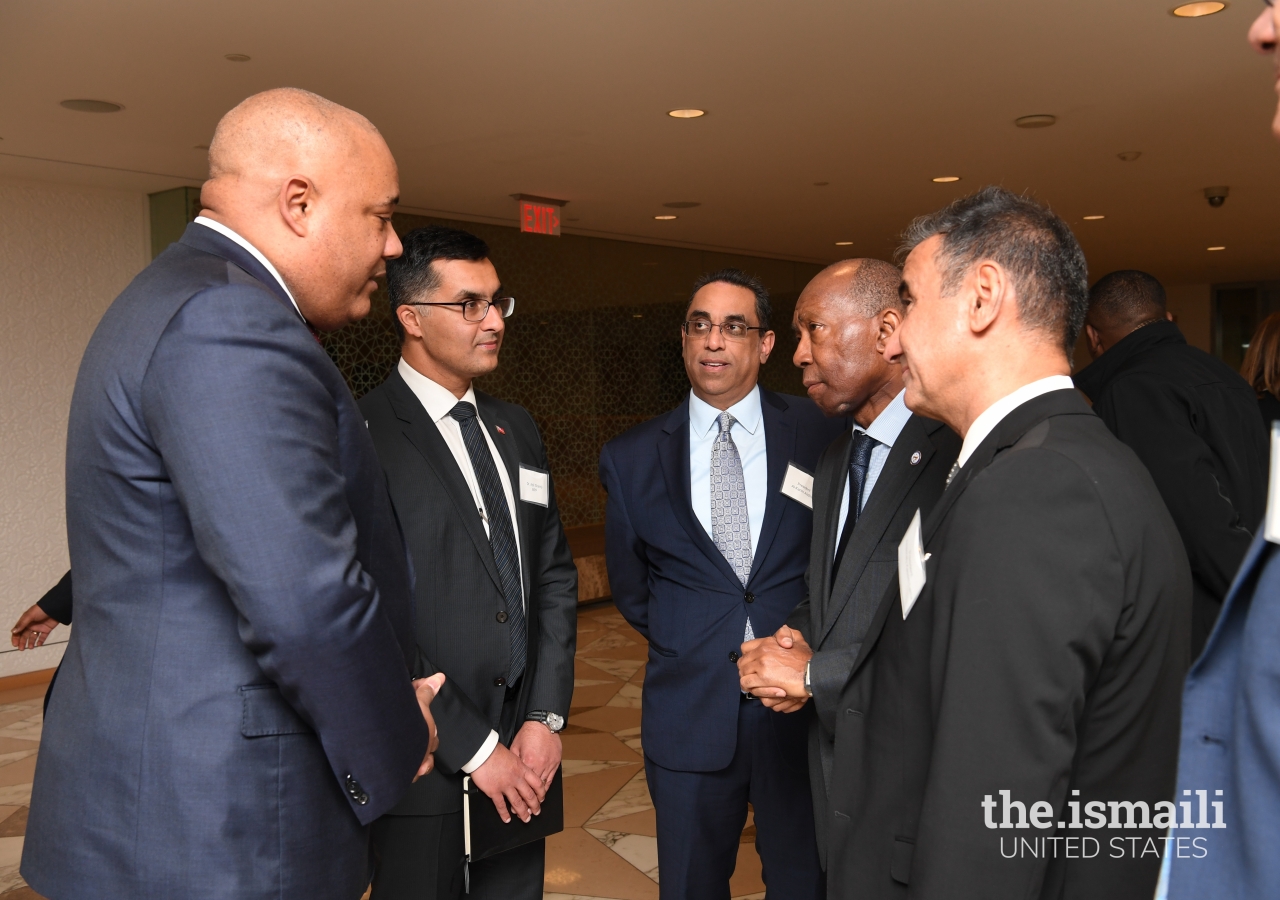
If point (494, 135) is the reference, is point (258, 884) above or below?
below

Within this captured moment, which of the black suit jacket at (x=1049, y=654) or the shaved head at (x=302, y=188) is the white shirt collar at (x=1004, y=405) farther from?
the shaved head at (x=302, y=188)

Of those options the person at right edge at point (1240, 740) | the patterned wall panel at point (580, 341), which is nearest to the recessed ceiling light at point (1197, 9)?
the person at right edge at point (1240, 740)

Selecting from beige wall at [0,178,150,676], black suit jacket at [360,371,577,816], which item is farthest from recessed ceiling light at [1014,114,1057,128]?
beige wall at [0,178,150,676]

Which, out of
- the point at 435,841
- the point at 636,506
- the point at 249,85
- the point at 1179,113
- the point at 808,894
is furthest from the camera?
the point at 1179,113

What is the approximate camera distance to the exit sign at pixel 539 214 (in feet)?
23.5

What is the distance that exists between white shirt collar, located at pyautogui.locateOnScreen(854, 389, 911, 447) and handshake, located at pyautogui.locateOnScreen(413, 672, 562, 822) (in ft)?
3.41

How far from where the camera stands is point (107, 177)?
20.0 ft

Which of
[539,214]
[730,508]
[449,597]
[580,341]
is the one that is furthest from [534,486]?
[580,341]

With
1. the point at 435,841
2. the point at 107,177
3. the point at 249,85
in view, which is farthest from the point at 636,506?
the point at 107,177

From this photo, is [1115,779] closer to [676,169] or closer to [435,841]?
[435,841]

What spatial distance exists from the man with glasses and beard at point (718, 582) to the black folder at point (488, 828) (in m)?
0.33

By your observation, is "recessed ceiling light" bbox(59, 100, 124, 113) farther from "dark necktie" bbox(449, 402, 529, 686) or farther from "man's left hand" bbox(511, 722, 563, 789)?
"man's left hand" bbox(511, 722, 563, 789)

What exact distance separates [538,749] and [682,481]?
2.56ft

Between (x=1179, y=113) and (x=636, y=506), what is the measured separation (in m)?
4.67
